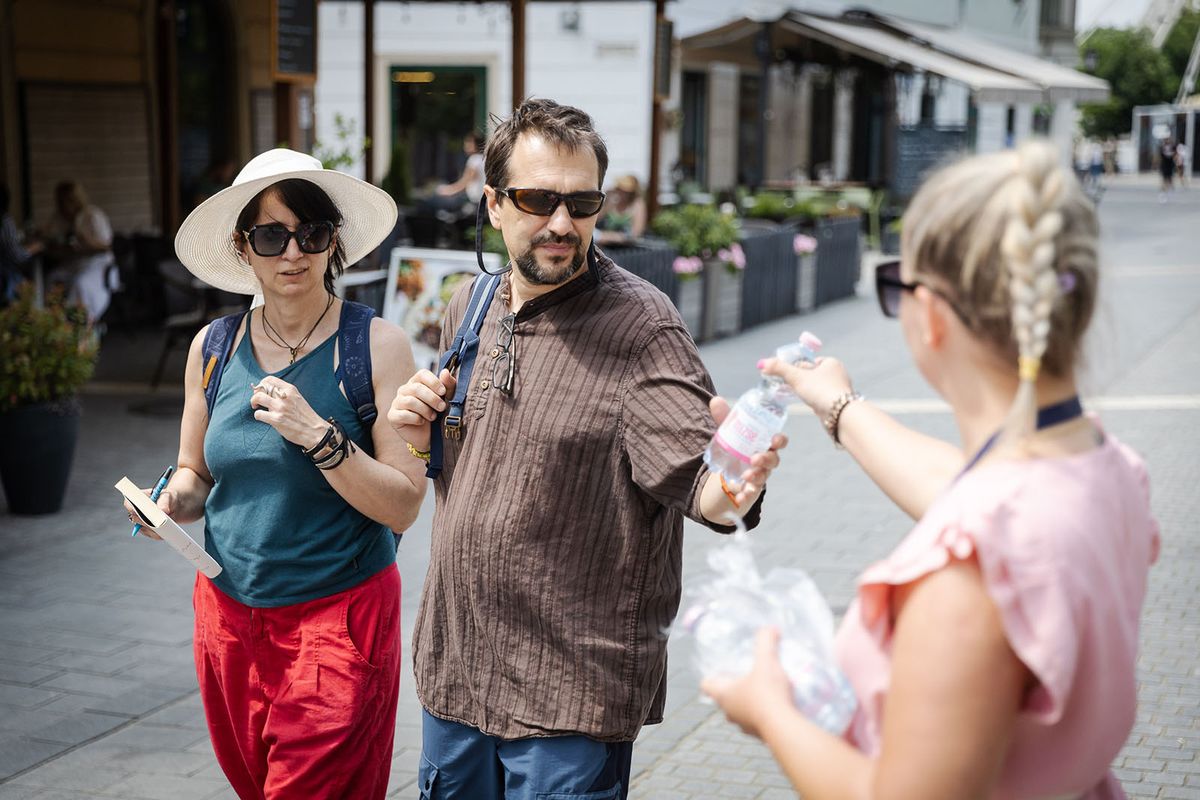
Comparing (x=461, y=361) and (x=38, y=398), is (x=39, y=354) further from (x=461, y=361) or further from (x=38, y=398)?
(x=461, y=361)

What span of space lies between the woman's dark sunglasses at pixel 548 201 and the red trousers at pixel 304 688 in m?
1.02

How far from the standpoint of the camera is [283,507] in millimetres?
3119

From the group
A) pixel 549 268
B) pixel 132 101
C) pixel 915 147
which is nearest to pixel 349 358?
pixel 549 268

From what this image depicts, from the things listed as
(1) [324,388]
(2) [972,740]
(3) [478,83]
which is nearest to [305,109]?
(3) [478,83]

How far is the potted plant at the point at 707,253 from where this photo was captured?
13398 millimetres

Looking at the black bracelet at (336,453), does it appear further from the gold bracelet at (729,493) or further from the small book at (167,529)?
the gold bracelet at (729,493)

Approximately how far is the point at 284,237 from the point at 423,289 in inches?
241

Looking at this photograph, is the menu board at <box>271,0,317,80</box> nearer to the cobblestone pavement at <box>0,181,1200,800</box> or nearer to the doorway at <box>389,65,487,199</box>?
the cobblestone pavement at <box>0,181,1200,800</box>

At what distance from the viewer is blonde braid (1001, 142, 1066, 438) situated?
151 centimetres

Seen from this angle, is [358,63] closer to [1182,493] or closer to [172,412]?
[172,412]

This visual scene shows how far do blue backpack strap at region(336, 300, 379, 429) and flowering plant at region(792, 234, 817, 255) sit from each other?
43.0ft

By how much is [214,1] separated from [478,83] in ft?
19.2

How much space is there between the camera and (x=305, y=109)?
15.4 metres

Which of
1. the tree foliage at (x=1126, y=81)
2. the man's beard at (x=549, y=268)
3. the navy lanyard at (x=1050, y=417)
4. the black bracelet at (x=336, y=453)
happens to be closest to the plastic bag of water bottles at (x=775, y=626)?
the navy lanyard at (x=1050, y=417)
